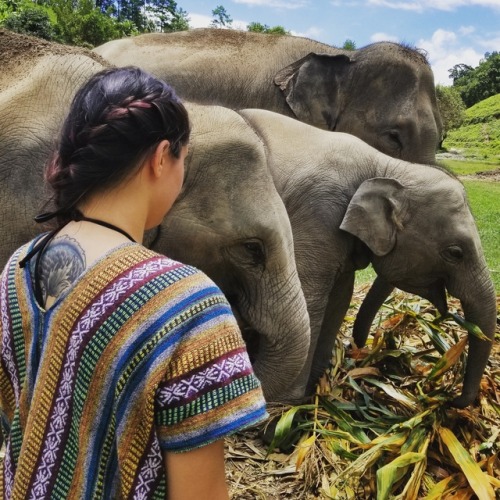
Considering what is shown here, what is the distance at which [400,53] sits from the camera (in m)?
5.05

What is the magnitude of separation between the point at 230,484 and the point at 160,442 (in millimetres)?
1907

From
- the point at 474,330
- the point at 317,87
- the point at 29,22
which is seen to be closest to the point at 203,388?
the point at 474,330

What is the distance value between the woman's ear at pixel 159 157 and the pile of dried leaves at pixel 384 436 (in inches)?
74.8

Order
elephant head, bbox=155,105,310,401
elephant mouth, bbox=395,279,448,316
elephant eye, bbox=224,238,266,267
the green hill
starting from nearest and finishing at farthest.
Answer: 1. elephant head, bbox=155,105,310,401
2. elephant eye, bbox=224,238,266,267
3. elephant mouth, bbox=395,279,448,316
4. the green hill

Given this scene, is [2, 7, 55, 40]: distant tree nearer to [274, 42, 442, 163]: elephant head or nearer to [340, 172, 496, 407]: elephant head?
[274, 42, 442, 163]: elephant head

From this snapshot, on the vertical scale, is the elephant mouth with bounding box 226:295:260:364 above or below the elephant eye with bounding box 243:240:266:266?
below

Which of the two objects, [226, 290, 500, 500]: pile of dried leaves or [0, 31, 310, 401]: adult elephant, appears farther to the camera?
[226, 290, 500, 500]: pile of dried leaves

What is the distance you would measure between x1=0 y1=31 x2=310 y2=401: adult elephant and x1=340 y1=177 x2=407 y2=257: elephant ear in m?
1.22

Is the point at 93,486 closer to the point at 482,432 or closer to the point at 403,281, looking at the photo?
the point at 482,432

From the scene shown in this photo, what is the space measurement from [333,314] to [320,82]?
197 cm

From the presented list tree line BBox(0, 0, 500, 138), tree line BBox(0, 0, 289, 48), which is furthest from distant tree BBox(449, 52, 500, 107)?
tree line BBox(0, 0, 289, 48)

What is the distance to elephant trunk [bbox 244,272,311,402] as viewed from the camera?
221 cm

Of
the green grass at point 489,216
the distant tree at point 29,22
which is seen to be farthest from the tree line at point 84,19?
the green grass at point 489,216

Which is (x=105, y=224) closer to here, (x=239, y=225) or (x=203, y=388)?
(x=203, y=388)
